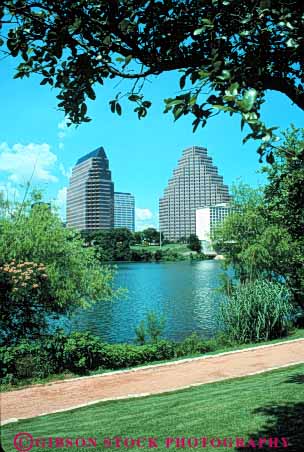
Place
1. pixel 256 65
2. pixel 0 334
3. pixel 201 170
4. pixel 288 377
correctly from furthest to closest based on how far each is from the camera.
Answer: pixel 201 170 < pixel 0 334 < pixel 288 377 < pixel 256 65

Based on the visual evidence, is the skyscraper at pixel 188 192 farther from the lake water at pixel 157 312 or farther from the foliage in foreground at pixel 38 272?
the foliage in foreground at pixel 38 272

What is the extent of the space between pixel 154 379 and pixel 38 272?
12.1ft


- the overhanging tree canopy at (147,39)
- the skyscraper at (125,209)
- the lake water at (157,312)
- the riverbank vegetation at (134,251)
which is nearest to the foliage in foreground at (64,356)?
the lake water at (157,312)

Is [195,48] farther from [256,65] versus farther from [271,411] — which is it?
[271,411]

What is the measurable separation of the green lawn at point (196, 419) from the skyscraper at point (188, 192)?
146142 millimetres

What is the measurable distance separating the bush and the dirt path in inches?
89.9

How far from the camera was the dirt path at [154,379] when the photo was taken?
22.9ft

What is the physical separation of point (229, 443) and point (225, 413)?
3.32 ft

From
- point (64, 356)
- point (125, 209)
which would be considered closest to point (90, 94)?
point (64, 356)

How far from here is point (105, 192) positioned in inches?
5197

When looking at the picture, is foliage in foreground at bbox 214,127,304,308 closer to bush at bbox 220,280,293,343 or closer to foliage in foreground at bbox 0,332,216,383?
bush at bbox 220,280,293,343

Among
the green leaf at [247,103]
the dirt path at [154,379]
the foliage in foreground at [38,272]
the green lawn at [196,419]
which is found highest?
the green leaf at [247,103]

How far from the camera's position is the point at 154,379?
840cm

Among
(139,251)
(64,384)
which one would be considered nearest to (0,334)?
(64,384)
